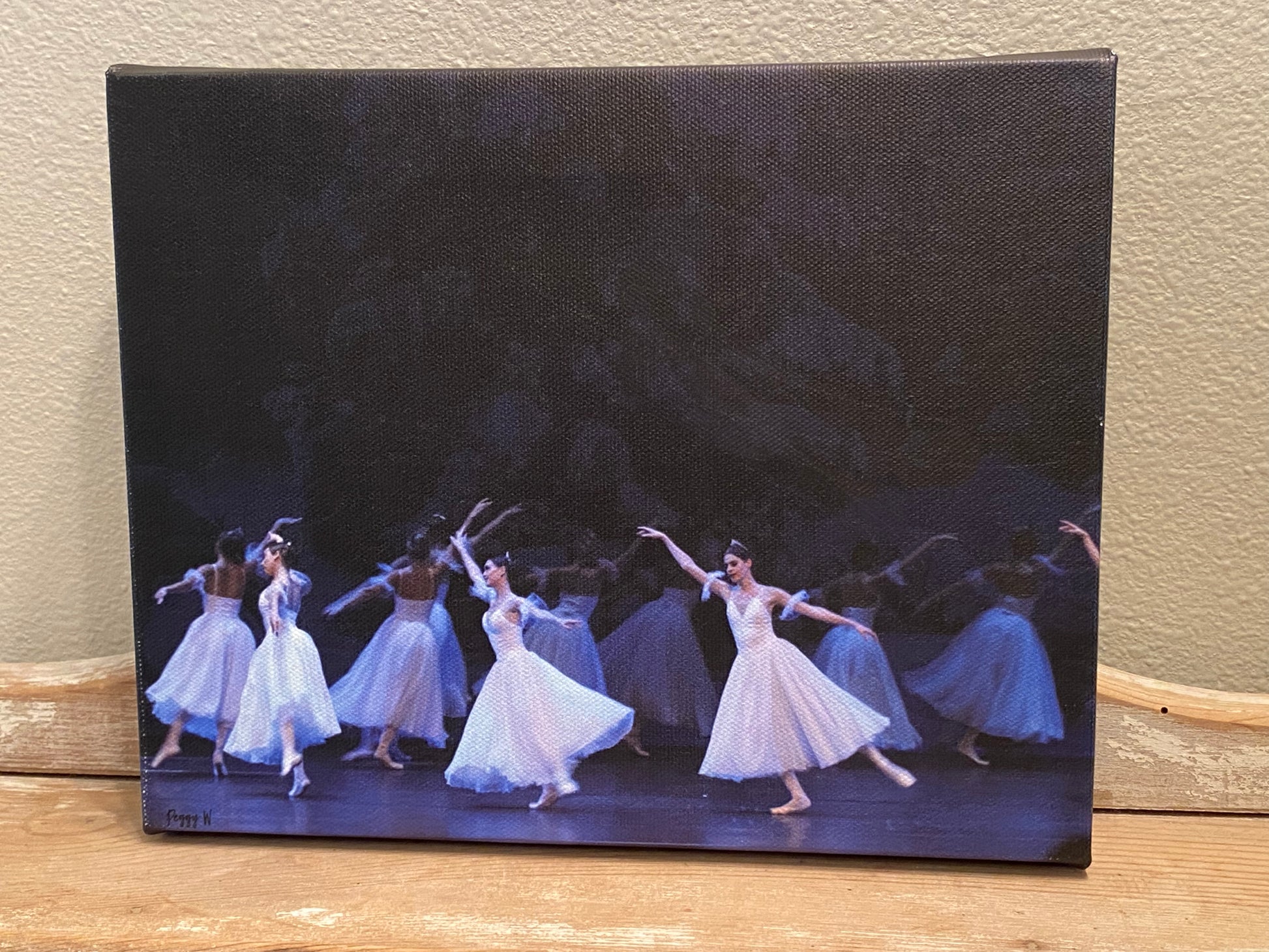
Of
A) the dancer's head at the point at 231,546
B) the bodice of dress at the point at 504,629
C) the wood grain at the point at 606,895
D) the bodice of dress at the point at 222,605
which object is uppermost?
the dancer's head at the point at 231,546

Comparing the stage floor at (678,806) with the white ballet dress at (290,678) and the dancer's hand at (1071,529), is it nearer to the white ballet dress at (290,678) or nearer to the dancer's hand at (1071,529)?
the white ballet dress at (290,678)

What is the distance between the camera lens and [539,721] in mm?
661

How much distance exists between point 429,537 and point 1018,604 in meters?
0.39

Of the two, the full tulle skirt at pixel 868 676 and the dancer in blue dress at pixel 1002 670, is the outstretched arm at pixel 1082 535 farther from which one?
the full tulle skirt at pixel 868 676

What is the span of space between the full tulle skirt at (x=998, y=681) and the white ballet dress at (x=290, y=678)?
1.33 feet

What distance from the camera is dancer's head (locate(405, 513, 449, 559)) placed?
66 cm

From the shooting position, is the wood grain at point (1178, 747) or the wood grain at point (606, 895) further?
the wood grain at point (1178, 747)

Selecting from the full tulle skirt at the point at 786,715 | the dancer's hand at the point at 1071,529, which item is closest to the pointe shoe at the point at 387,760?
the full tulle skirt at the point at 786,715

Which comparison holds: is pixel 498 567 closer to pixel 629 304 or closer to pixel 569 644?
pixel 569 644

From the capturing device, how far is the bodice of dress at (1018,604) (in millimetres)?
629

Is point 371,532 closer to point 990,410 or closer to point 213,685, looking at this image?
point 213,685

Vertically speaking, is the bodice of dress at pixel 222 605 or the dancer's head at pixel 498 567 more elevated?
the dancer's head at pixel 498 567

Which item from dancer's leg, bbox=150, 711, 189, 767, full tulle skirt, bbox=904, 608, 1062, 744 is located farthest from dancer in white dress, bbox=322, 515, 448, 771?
full tulle skirt, bbox=904, 608, 1062, 744

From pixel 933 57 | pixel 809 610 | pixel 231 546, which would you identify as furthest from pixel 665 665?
pixel 933 57
